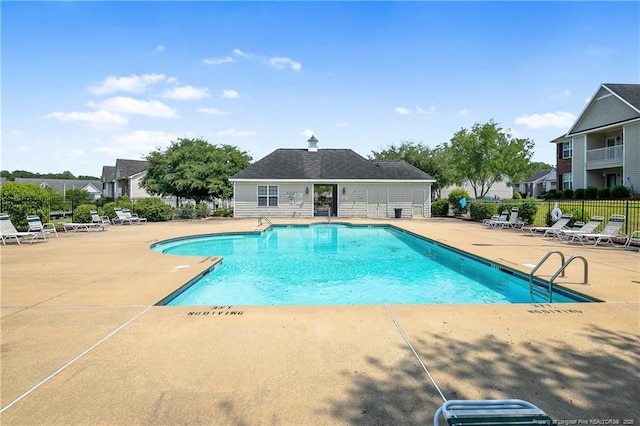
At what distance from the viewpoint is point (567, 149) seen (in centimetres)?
3152

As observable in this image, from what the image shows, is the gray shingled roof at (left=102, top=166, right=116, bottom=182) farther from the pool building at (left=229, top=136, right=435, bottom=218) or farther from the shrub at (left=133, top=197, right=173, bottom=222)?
the pool building at (left=229, top=136, right=435, bottom=218)

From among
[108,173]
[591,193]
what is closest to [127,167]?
[108,173]

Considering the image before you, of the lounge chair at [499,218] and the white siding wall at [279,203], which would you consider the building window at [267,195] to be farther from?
the lounge chair at [499,218]

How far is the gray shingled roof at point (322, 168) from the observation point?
25422 mm

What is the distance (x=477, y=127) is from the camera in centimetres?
3369

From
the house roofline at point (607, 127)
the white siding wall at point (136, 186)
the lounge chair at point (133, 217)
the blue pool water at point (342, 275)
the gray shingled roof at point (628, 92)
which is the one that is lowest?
the blue pool water at point (342, 275)

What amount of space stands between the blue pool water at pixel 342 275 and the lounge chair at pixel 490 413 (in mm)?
4842

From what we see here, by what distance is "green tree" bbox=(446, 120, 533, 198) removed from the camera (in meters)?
32.9

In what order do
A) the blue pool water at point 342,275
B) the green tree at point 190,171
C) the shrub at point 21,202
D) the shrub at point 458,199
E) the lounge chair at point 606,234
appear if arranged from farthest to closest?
the green tree at point 190,171 < the shrub at point 458,199 < the shrub at point 21,202 < the lounge chair at point 606,234 < the blue pool water at point 342,275

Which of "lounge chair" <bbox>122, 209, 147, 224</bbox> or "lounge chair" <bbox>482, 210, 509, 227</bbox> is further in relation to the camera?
"lounge chair" <bbox>122, 209, 147, 224</bbox>

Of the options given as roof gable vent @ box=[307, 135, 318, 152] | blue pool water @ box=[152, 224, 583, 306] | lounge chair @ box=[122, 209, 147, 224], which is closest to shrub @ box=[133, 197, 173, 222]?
lounge chair @ box=[122, 209, 147, 224]

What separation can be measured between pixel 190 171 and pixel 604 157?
31820mm

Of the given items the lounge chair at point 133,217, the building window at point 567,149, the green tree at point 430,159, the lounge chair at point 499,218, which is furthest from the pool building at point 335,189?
the green tree at point 430,159

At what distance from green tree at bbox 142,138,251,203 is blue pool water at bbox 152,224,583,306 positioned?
43.2ft
